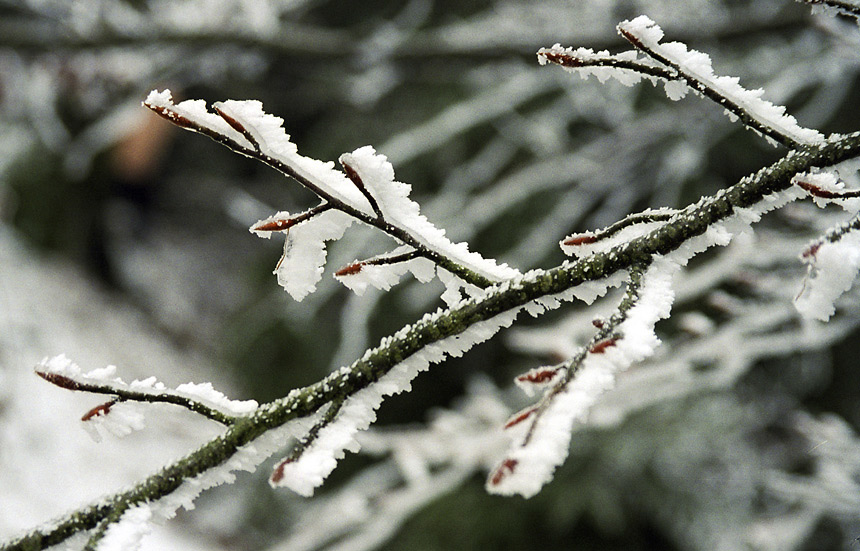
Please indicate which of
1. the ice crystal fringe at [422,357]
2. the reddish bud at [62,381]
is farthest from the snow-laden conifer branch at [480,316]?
the reddish bud at [62,381]

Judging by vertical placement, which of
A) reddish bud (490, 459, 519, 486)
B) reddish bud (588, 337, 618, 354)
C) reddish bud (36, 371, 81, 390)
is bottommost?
reddish bud (490, 459, 519, 486)

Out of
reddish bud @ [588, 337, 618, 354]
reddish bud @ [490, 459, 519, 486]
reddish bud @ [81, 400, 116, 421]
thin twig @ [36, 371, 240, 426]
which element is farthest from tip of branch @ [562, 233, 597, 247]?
reddish bud @ [81, 400, 116, 421]

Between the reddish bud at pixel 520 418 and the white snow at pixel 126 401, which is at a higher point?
the white snow at pixel 126 401

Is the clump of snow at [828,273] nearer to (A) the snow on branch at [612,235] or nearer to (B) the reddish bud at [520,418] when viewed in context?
(A) the snow on branch at [612,235]

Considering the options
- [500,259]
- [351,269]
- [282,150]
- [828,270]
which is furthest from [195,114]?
[500,259]

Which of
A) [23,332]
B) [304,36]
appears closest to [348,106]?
[304,36]

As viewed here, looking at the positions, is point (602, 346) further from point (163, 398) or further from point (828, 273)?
point (163, 398)

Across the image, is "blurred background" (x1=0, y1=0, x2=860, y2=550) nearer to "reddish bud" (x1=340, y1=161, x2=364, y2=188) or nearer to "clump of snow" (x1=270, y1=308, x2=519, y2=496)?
"clump of snow" (x1=270, y1=308, x2=519, y2=496)
